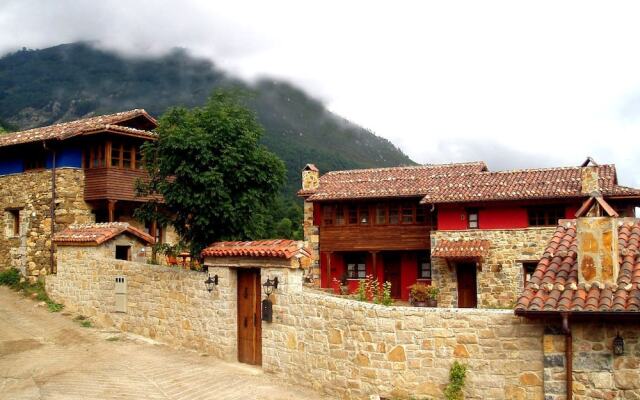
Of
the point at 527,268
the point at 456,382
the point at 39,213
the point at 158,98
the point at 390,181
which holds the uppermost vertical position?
the point at 158,98

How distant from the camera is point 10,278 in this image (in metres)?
21.9

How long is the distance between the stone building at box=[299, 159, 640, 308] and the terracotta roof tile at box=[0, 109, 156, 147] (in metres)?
9.69

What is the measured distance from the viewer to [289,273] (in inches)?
465

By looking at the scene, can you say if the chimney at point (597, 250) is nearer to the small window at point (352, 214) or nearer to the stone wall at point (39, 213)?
the stone wall at point (39, 213)

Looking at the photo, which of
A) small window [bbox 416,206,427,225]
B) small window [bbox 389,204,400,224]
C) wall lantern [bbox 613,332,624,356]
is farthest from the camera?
small window [bbox 389,204,400,224]

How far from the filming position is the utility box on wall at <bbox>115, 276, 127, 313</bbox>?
1600 cm

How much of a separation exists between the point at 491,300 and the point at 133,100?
2794 inches

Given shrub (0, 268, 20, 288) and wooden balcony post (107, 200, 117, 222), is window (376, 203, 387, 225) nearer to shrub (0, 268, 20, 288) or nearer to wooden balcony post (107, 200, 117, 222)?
wooden balcony post (107, 200, 117, 222)

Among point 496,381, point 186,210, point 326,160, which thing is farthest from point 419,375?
point 326,160

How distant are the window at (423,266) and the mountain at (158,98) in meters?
34.1

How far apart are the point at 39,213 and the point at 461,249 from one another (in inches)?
665

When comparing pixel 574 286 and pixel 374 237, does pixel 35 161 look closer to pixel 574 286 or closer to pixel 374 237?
pixel 374 237

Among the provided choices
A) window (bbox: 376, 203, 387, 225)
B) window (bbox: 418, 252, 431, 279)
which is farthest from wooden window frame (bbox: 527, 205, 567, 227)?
window (bbox: 376, 203, 387, 225)

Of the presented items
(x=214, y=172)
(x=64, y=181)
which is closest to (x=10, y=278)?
(x=64, y=181)
